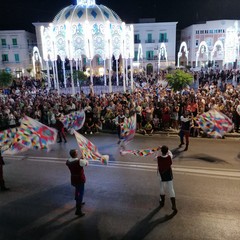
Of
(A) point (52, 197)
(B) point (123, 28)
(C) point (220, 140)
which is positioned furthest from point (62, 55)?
(A) point (52, 197)

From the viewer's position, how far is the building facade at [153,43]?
46156mm

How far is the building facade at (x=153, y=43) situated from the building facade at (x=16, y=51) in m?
18.5

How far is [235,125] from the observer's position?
12562 millimetres

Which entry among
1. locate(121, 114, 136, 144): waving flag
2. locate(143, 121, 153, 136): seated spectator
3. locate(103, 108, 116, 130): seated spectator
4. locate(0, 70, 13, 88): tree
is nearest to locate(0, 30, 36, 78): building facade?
locate(0, 70, 13, 88): tree

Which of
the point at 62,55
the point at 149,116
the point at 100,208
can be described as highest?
the point at 62,55

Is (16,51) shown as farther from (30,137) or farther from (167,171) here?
(167,171)

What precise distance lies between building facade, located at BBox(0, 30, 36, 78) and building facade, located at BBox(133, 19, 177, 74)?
18475mm

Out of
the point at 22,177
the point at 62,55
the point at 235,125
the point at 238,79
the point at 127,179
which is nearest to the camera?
the point at 127,179

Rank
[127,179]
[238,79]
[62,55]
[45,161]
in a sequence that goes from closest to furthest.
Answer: [127,179] < [45,161] < [62,55] < [238,79]

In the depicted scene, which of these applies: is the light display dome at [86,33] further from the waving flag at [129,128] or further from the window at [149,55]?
the window at [149,55]

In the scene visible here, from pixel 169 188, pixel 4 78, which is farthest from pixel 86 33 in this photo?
pixel 169 188

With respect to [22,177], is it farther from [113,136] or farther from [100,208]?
[113,136]

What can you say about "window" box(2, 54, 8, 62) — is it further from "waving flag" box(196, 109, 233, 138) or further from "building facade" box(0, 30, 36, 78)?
"waving flag" box(196, 109, 233, 138)

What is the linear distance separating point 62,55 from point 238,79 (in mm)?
18057
